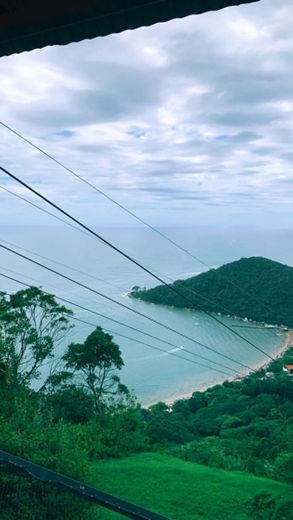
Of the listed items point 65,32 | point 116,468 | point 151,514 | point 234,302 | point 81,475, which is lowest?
point 116,468

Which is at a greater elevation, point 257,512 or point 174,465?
point 257,512

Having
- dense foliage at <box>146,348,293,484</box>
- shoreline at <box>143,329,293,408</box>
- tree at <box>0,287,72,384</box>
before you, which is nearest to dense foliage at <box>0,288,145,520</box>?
tree at <box>0,287,72,384</box>

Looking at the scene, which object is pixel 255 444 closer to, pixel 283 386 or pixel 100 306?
pixel 283 386

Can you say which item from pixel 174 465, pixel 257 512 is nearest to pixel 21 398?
pixel 174 465

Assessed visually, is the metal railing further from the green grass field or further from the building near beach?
the building near beach

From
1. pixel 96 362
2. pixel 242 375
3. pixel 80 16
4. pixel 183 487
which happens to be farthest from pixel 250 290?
pixel 80 16

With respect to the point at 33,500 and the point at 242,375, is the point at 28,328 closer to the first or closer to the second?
the point at 33,500
